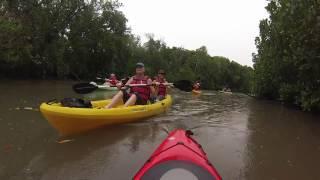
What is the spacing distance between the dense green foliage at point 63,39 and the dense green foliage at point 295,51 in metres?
17.3

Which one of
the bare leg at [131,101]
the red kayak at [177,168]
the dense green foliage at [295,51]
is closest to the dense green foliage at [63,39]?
the dense green foliage at [295,51]

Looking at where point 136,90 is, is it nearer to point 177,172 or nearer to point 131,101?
point 131,101

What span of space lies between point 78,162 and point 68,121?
149 centimetres

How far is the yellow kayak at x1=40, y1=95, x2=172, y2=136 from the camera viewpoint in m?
7.06

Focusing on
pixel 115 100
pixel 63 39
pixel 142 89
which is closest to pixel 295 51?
pixel 142 89

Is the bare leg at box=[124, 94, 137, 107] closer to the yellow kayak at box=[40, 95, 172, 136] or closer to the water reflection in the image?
the yellow kayak at box=[40, 95, 172, 136]

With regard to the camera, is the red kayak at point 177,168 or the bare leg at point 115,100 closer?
the red kayak at point 177,168

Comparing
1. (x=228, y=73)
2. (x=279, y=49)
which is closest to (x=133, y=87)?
(x=279, y=49)

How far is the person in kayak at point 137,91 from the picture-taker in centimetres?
891

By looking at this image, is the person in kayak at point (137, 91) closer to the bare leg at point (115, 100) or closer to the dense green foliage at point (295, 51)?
the bare leg at point (115, 100)

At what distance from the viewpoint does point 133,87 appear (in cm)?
949

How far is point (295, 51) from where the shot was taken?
14906 millimetres

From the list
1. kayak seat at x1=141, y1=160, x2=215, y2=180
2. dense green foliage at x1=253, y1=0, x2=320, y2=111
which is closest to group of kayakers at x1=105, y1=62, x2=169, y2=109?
kayak seat at x1=141, y1=160, x2=215, y2=180

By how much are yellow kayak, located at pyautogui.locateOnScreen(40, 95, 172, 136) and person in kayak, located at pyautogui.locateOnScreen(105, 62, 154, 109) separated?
8.9 inches
